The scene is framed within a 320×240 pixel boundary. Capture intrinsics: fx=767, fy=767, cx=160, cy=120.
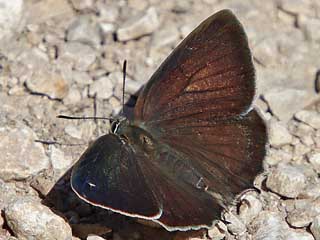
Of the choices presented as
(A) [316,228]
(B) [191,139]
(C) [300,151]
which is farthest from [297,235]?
(B) [191,139]

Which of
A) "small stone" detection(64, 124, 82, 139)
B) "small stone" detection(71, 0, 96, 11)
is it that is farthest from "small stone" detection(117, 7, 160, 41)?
"small stone" detection(64, 124, 82, 139)

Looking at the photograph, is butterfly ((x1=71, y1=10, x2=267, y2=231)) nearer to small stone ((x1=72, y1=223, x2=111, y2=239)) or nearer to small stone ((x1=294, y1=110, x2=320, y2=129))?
small stone ((x1=72, y1=223, x2=111, y2=239))

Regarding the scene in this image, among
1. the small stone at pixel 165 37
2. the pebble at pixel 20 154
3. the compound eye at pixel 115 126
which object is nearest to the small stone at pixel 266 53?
the small stone at pixel 165 37

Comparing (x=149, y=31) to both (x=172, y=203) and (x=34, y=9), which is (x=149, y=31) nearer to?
(x=34, y=9)

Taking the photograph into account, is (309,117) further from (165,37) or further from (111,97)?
(111,97)

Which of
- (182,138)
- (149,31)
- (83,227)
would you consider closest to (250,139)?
(182,138)
